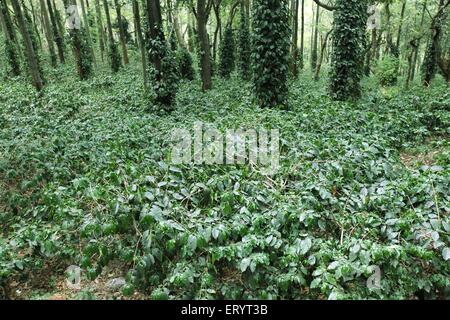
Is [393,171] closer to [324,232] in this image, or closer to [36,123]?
[324,232]

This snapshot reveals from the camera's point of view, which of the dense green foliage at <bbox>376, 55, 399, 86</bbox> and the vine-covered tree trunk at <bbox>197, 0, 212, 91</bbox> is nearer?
the vine-covered tree trunk at <bbox>197, 0, 212, 91</bbox>

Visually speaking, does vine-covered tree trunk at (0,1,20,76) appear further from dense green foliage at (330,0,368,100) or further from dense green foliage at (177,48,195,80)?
dense green foliage at (330,0,368,100)

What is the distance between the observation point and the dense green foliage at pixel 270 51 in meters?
9.88

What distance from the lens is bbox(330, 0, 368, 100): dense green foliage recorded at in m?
11.1

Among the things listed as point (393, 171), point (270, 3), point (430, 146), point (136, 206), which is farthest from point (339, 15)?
point (136, 206)

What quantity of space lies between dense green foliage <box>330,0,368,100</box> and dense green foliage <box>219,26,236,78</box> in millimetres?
8622

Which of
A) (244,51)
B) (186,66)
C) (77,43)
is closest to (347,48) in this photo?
(244,51)

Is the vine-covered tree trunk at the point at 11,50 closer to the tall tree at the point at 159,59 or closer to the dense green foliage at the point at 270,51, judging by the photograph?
the tall tree at the point at 159,59

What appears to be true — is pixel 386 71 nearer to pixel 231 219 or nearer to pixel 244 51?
pixel 244 51

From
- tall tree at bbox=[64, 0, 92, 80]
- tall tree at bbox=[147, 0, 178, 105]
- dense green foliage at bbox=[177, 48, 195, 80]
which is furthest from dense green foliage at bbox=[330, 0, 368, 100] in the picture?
tall tree at bbox=[64, 0, 92, 80]

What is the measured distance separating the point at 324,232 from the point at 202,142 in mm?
2772

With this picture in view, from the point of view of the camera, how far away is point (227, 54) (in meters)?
20.0

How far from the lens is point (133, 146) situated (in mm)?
6867

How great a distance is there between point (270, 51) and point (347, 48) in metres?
2.95
